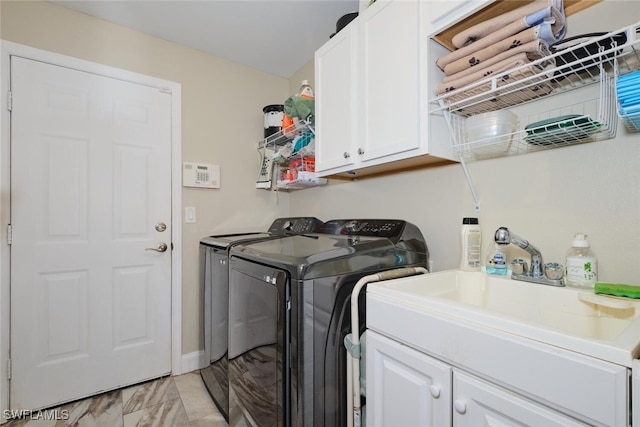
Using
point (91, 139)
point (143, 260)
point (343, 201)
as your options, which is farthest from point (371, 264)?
point (91, 139)

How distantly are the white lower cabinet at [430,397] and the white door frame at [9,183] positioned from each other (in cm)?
178

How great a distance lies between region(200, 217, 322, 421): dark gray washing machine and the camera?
1784 mm

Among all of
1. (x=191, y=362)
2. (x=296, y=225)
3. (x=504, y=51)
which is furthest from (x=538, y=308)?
(x=191, y=362)

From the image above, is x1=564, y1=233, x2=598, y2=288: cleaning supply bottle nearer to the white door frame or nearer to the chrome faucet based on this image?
the chrome faucet

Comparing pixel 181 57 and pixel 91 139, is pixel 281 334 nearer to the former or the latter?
pixel 91 139

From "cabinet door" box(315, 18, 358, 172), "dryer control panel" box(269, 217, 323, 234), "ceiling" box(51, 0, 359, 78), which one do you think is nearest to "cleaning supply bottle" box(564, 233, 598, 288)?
"cabinet door" box(315, 18, 358, 172)

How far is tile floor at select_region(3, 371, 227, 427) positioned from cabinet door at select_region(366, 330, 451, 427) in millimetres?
1202

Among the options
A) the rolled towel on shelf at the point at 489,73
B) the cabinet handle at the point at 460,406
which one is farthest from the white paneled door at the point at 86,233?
the cabinet handle at the point at 460,406

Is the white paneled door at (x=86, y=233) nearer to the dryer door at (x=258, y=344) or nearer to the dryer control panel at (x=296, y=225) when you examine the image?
the dryer control panel at (x=296, y=225)

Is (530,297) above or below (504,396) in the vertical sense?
above

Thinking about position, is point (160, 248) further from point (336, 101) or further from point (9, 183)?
point (336, 101)

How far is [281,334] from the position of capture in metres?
1.14

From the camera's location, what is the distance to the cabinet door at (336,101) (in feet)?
5.13

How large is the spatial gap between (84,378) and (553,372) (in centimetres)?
256
